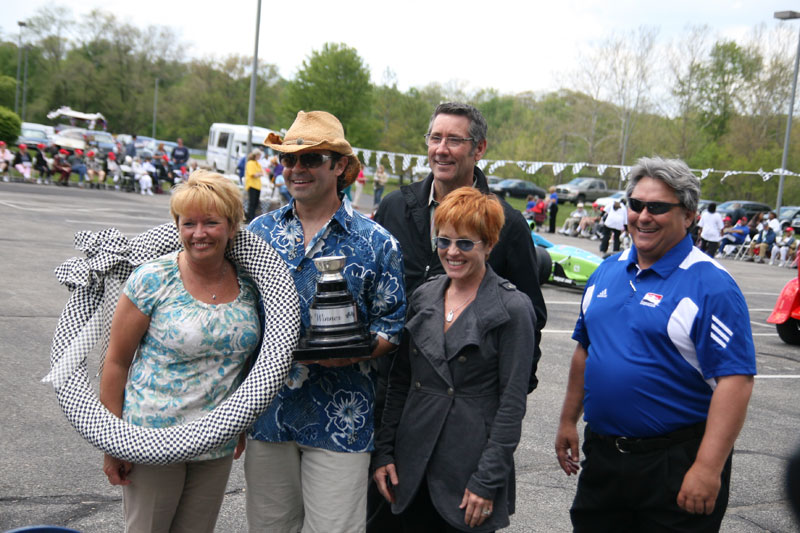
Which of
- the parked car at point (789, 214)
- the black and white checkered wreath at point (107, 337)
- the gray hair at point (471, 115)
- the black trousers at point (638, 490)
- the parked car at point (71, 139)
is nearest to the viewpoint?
the black and white checkered wreath at point (107, 337)

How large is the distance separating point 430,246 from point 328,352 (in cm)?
100

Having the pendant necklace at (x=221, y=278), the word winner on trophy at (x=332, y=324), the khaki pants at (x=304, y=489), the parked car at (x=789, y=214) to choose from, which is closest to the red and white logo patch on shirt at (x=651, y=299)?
the word winner on trophy at (x=332, y=324)

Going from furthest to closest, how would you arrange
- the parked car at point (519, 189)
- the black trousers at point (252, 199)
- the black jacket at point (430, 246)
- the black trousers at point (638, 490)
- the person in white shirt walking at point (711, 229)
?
the parked car at point (519, 189), the person in white shirt walking at point (711, 229), the black trousers at point (252, 199), the black jacket at point (430, 246), the black trousers at point (638, 490)

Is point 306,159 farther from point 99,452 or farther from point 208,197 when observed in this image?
point 99,452

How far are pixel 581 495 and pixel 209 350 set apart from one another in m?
1.67

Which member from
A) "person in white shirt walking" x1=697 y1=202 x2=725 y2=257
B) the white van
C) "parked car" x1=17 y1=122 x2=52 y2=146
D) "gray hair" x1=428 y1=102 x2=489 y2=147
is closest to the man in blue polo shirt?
"gray hair" x1=428 y1=102 x2=489 y2=147

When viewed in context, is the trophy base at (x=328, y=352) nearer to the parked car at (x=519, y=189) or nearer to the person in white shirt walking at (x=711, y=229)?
the person in white shirt walking at (x=711, y=229)

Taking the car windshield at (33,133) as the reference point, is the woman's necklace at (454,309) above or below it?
below

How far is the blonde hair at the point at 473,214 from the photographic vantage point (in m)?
2.84

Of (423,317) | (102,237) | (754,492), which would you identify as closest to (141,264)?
(102,237)

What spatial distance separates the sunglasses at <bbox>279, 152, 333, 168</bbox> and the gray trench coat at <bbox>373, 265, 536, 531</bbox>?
772 millimetres

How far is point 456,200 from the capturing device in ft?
9.54

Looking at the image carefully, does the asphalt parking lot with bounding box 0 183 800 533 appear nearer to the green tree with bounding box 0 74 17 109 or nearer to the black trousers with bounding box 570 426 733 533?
the black trousers with bounding box 570 426 733 533

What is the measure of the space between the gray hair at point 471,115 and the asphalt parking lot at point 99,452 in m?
1.97
